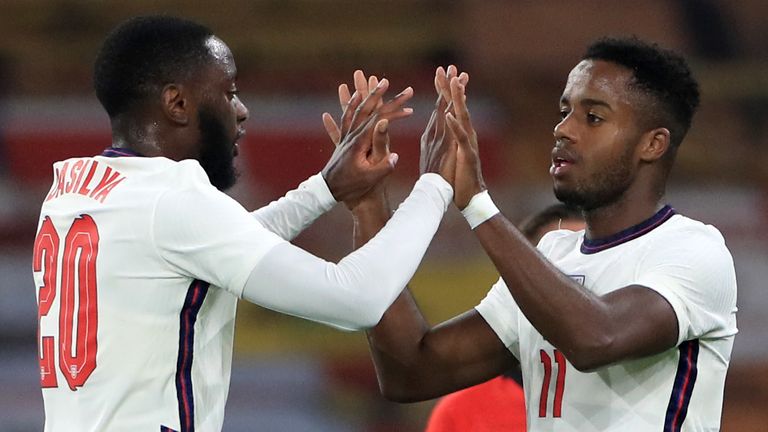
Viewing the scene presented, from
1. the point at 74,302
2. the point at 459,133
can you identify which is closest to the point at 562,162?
the point at 459,133

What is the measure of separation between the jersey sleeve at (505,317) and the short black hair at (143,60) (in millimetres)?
995

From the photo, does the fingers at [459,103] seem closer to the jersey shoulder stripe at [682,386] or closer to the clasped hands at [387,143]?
the clasped hands at [387,143]

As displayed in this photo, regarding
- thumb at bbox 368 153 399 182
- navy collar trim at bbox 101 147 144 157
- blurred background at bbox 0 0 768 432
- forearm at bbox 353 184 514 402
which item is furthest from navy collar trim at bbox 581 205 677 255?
blurred background at bbox 0 0 768 432

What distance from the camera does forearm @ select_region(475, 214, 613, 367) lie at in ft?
9.31

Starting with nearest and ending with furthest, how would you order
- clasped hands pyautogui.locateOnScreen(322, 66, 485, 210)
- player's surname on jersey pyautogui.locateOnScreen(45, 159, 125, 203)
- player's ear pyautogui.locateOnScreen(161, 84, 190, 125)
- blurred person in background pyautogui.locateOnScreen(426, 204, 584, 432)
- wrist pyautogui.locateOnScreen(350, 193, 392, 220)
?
1. player's surname on jersey pyautogui.locateOnScreen(45, 159, 125, 203)
2. player's ear pyautogui.locateOnScreen(161, 84, 190, 125)
3. clasped hands pyautogui.locateOnScreen(322, 66, 485, 210)
4. wrist pyautogui.locateOnScreen(350, 193, 392, 220)
5. blurred person in background pyautogui.locateOnScreen(426, 204, 584, 432)

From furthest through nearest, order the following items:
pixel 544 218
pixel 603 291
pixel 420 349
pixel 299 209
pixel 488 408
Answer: pixel 544 218 → pixel 488 408 → pixel 420 349 → pixel 299 209 → pixel 603 291

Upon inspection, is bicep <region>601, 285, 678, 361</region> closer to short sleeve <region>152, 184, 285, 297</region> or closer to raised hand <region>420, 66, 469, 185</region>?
raised hand <region>420, 66, 469, 185</region>

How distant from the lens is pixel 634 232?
10.4 ft

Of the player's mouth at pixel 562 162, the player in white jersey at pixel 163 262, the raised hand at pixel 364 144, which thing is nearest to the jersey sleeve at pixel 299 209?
the raised hand at pixel 364 144

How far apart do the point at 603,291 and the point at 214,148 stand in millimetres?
990

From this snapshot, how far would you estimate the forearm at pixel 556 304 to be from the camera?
9.31 feet

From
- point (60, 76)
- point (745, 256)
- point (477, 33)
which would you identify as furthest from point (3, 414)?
point (745, 256)

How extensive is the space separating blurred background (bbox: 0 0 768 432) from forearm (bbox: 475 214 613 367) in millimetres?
4633

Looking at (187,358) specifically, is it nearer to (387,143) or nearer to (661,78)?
(387,143)
